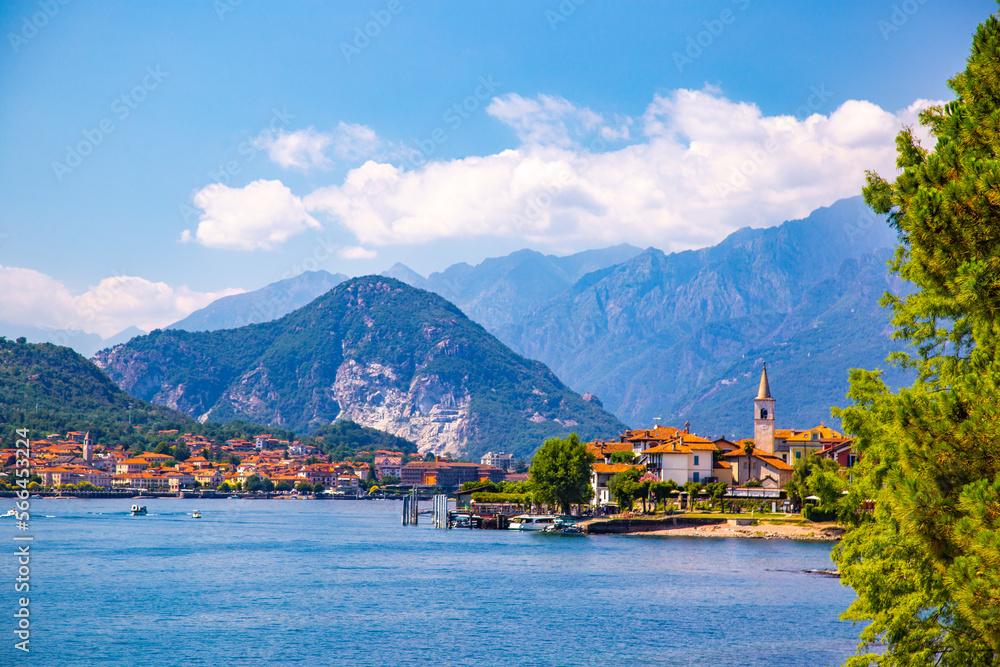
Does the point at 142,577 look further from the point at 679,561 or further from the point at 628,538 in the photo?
the point at 628,538

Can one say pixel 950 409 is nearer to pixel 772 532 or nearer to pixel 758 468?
pixel 772 532

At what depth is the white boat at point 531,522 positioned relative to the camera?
10356cm

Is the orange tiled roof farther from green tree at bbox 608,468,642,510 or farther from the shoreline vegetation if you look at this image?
the shoreline vegetation

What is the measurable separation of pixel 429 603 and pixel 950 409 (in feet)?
128

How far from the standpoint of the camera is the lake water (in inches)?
1382

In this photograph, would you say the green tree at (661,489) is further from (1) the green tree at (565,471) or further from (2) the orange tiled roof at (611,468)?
(2) the orange tiled roof at (611,468)

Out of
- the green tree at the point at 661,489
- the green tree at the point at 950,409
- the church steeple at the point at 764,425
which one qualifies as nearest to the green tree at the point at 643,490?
the green tree at the point at 661,489

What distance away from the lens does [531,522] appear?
106m

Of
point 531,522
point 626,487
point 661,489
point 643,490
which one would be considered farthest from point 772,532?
point 531,522

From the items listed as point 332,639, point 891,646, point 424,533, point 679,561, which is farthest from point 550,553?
point 891,646

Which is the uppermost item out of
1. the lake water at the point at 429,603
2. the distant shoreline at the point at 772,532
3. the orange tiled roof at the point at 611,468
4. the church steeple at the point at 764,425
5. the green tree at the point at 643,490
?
the church steeple at the point at 764,425

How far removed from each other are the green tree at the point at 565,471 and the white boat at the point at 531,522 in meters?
2.81

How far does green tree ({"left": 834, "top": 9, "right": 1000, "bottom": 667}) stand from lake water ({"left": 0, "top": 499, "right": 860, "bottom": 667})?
65.9 ft

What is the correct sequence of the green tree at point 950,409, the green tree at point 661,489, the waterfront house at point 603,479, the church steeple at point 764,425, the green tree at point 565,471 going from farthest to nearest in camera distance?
1. the church steeple at point 764,425
2. the waterfront house at point 603,479
3. the green tree at point 565,471
4. the green tree at point 661,489
5. the green tree at point 950,409
